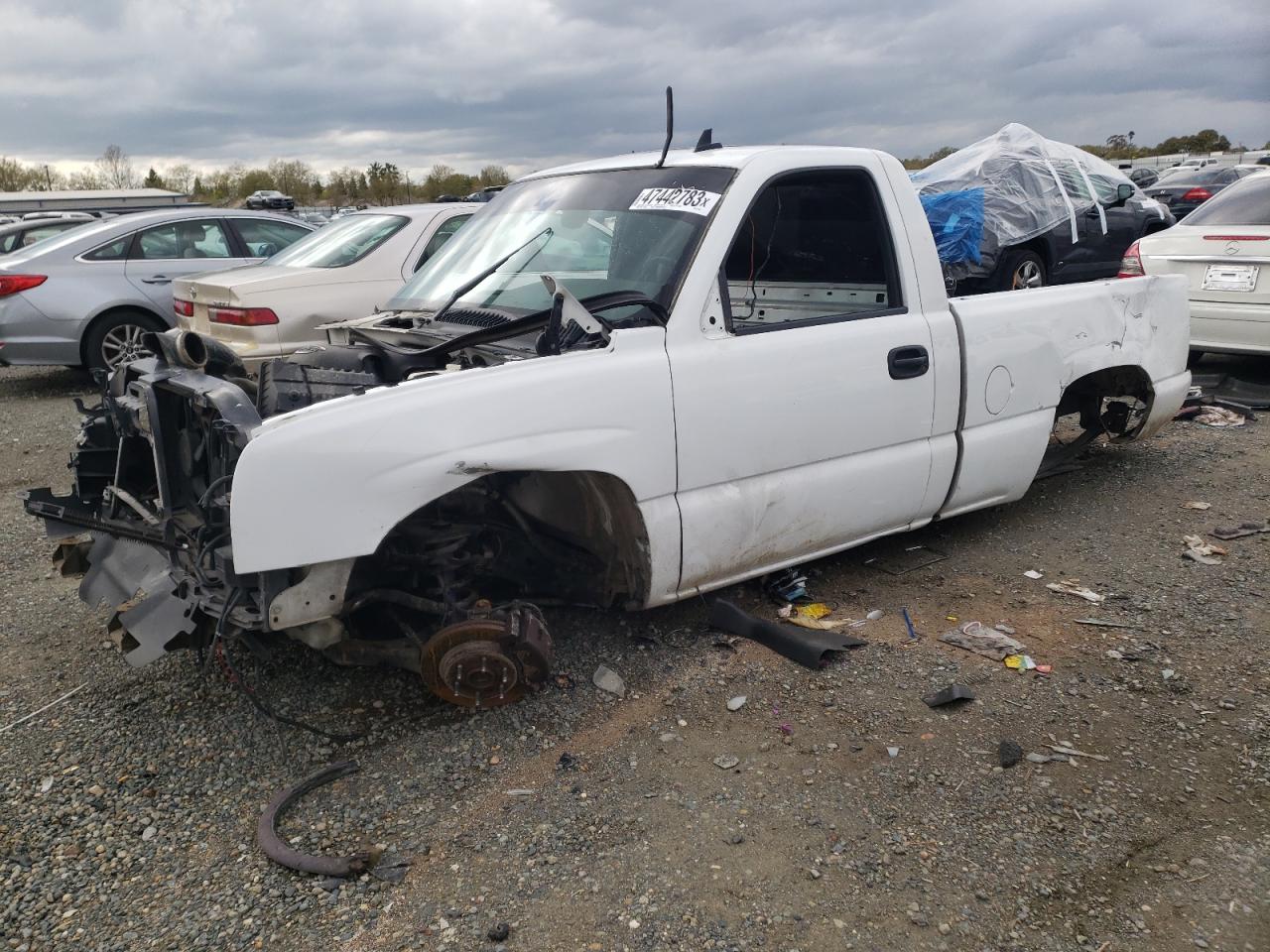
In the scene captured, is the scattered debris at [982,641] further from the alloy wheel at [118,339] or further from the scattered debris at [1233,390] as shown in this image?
the alloy wheel at [118,339]

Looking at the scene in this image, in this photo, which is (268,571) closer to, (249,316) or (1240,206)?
(249,316)

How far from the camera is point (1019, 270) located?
9.17 m

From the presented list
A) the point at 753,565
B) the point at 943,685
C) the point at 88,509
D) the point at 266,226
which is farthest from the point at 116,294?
the point at 943,685

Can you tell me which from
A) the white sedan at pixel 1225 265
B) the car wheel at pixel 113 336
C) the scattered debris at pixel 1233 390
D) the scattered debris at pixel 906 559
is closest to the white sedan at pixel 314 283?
the car wheel at pixel 113 336

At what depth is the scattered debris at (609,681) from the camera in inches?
134

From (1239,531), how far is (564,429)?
3658 millimetres

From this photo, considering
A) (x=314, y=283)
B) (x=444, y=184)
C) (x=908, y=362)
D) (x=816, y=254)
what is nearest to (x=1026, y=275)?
(x=816, y=254)

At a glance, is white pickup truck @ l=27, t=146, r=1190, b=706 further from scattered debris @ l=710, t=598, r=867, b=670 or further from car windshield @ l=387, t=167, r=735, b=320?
scattered debris @ l=710, t=598, r=867, b=670

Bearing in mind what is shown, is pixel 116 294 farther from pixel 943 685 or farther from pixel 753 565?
pixel 943 685

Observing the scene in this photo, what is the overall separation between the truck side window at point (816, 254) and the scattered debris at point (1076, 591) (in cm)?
143

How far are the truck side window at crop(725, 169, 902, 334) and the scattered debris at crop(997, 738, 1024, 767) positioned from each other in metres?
1.68

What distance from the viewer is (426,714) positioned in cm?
332

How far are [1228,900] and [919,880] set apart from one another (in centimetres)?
73

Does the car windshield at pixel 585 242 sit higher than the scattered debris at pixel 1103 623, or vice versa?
the car windshield at pixel 585 242
